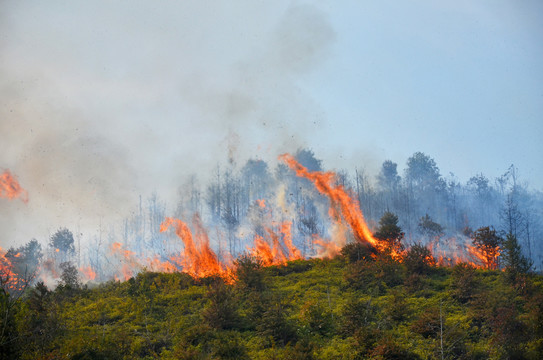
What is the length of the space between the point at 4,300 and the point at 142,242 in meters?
75.8

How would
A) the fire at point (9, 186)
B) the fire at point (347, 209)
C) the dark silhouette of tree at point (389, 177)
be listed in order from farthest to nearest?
1. the dark silhouette of tree at point (389, 177)
2. the fire at point (9, 186)
3. the fire at point (347, 209)

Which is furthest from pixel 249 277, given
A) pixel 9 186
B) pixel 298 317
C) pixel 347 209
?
→ pixel 9 186

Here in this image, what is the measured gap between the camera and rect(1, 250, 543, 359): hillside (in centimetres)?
1617

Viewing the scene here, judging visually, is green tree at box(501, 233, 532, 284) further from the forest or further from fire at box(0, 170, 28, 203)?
fire at box(0, 170, 28, 203)

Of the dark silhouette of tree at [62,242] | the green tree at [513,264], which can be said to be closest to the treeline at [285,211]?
the dark silhouette of tree at [62,242]

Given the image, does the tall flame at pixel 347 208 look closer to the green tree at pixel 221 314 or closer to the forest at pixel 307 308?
the forest at pixel 307 308

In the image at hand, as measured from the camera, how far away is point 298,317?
2131 centimetres

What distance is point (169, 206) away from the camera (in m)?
93.9

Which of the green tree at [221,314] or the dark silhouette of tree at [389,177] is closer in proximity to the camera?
the green tree at [221,314]

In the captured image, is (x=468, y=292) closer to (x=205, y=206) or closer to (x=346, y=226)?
(x=346, y=226)

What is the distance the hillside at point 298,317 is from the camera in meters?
16.2

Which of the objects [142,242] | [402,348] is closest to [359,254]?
[402,348]

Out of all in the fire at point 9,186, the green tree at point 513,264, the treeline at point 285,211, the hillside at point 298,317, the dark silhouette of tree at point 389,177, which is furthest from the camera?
the dark silhouette of tree at point 389,177

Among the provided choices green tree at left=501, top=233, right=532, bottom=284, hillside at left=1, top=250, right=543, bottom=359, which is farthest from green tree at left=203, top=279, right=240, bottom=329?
green tree at left=501, top=233, right=532, bottom=284
